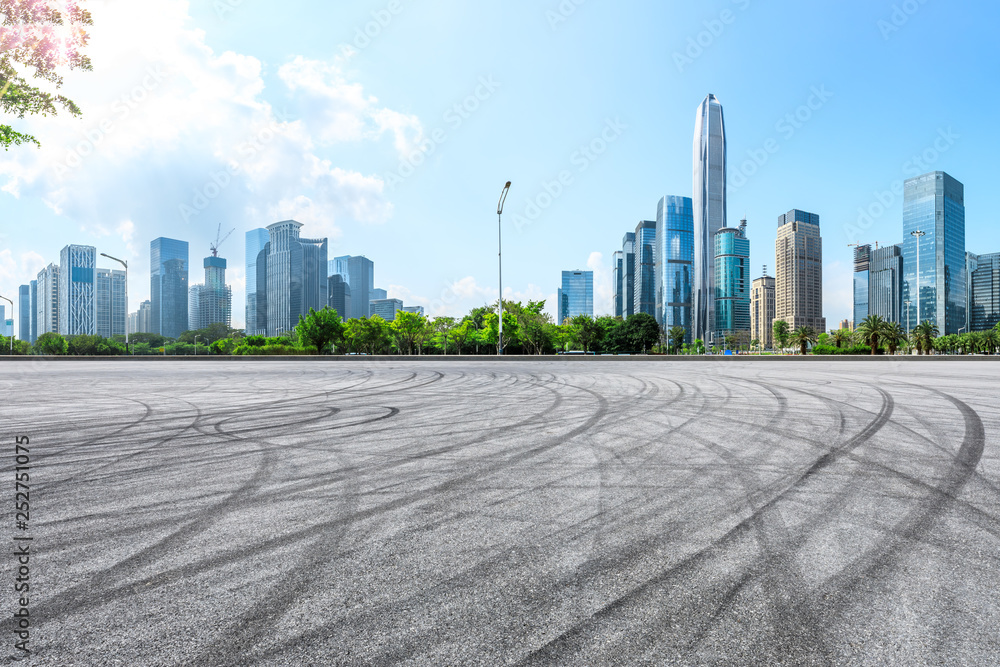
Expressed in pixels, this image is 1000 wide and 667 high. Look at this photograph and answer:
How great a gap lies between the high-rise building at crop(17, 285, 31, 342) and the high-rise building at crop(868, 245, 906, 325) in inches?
10188

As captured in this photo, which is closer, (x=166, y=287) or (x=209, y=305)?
(x=166, y=287)

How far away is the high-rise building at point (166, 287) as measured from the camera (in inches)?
5723

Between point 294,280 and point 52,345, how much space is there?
137 m

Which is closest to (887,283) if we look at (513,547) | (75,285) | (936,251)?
(936,251)

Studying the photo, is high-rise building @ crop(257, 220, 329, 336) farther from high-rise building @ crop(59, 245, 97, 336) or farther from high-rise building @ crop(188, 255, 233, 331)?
high-rise building @ crop(59, 245, 97, 336)

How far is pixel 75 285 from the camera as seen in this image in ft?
290

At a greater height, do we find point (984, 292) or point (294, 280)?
Answer: point (294, 280)

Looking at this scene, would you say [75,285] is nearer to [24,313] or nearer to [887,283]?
[24,313]

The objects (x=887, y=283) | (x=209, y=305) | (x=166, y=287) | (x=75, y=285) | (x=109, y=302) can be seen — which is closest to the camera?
(x=75, y=285)

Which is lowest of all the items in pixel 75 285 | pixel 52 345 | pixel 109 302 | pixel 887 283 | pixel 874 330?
pixel 52 345

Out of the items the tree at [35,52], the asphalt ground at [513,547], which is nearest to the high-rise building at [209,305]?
the tree at [35,52]

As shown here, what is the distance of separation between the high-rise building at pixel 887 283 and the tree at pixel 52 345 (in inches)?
8519

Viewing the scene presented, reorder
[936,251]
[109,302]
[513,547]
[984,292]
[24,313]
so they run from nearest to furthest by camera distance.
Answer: [513,547] → [109,302] → [24,313] → [936,251] → [984,292]

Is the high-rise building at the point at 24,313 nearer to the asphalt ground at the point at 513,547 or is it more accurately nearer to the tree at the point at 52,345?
the tree at the point at 52,345
